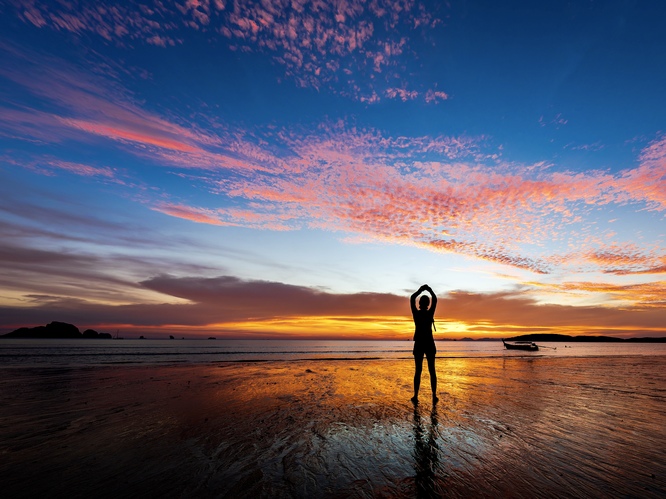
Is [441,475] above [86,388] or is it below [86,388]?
above

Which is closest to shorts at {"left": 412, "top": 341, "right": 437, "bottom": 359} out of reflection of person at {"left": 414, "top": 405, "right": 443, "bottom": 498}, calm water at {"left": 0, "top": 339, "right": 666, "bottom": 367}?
reflection of person at {"left": 414, "top": 405, "right": 443, "bottom": 498}

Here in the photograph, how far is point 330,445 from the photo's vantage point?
19.8ft

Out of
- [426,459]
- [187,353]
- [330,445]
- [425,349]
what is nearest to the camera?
[426,459]

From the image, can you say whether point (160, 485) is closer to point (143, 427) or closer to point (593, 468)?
point (143, 427)

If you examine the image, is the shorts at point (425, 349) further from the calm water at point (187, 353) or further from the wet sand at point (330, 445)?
the calm water at point (187, 353)

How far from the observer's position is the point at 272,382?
50.5ft

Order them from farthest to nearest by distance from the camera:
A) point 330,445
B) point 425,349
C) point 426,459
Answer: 1. point 425,349
2. point 330,445
3. point 426,459

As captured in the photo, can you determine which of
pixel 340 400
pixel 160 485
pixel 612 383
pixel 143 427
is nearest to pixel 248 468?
pixel 160 485

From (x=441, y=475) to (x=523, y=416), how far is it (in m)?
5.37

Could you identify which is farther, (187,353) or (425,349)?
(187,353)

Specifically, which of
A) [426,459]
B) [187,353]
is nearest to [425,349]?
[426,459]

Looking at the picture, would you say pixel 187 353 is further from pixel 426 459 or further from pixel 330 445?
pixel 426 459

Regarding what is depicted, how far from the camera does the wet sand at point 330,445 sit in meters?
4.23

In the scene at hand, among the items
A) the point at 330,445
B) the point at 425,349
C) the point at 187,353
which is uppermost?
the point at 425,349
